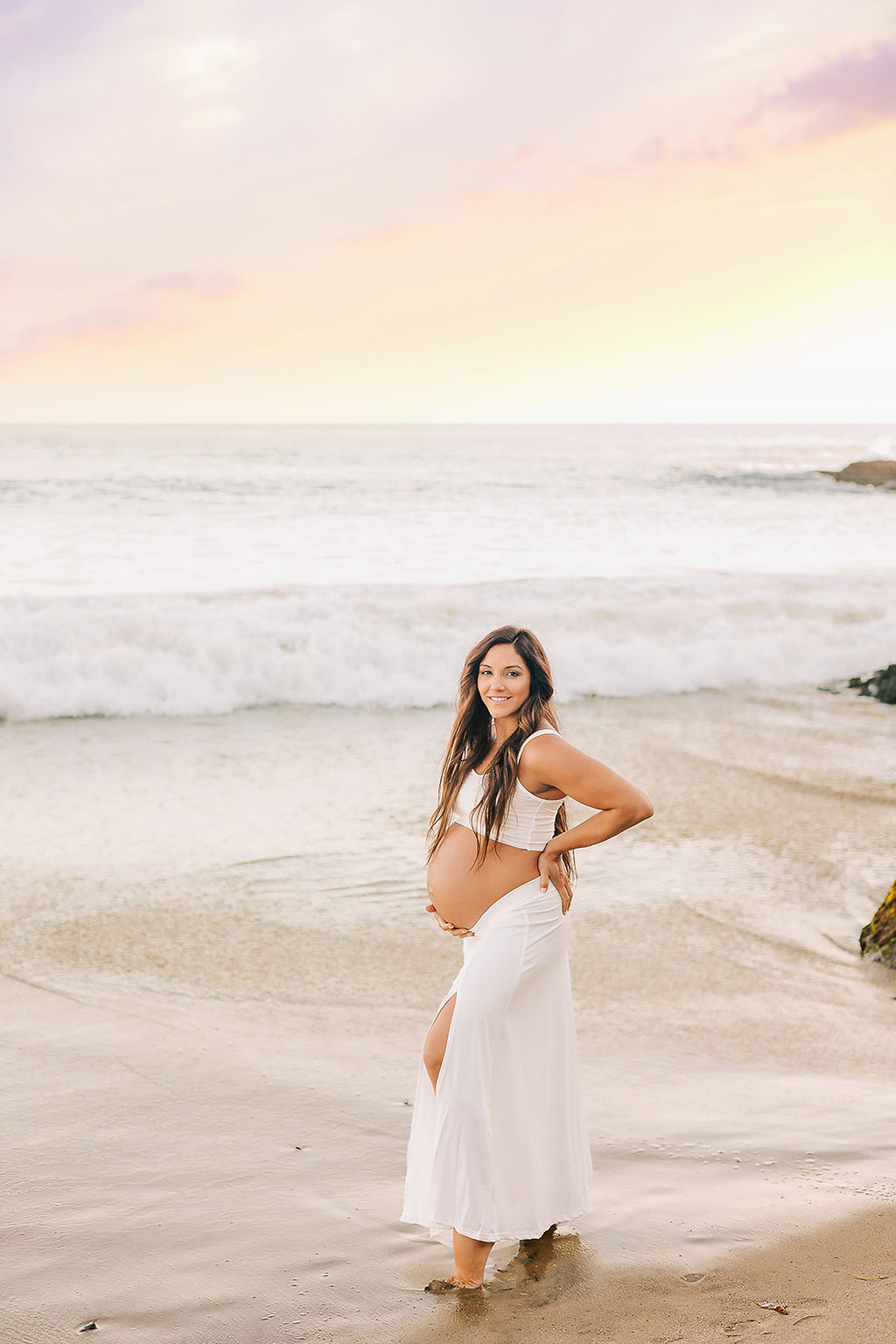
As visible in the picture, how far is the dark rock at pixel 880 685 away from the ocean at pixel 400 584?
0.73 metres

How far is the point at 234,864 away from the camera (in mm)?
7090

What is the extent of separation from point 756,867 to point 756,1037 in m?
2.42

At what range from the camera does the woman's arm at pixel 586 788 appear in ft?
9.78

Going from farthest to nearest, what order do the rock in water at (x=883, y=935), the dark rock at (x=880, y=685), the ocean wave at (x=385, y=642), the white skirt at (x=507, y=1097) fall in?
the ocean wave at (x=385, y=642), the dark rock at (x=880, y=685), the rock in water at (x=883, y=935), the white skirt at (x=507, y=1097)

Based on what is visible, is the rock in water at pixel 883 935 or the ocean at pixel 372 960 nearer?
the ocean at pixel 372 960

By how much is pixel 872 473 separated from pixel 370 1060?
50.9 meters

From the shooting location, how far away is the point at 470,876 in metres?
3.14

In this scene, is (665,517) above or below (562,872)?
above

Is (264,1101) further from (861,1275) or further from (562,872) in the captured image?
(861,1275)

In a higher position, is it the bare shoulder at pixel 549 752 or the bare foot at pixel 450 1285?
the bare shoulder at pixel 549 752

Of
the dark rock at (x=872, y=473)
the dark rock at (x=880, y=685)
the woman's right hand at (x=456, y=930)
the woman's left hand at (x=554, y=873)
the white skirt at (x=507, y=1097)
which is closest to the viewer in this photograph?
the white skirt at (x=507, y=1097)

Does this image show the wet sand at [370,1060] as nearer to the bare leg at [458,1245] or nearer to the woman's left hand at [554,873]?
the bare leg at [458,1245]

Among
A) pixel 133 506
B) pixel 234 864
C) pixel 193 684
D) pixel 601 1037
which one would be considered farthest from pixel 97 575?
pixel 601 1037

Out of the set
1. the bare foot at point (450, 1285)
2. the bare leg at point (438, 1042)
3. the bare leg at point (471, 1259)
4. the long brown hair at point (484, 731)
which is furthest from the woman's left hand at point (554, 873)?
the bare foot at point (450, 1285)
